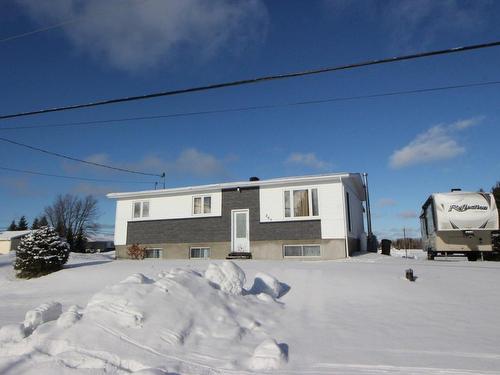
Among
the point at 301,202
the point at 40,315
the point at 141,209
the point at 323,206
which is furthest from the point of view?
the point at 141,209

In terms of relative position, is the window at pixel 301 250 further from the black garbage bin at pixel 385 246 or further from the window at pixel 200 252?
the black garbage bin at pixel 385 246

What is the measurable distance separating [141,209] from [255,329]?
1673cm

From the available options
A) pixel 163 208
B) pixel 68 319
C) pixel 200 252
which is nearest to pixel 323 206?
pixel 200 252

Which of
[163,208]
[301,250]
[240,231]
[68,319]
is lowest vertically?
[68,319]

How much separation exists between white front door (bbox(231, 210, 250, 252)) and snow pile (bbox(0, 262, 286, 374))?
37.8 feet

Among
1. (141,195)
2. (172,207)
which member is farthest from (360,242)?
(141,195)

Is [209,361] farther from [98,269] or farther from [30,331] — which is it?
[98,269]

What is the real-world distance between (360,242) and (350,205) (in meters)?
2.75

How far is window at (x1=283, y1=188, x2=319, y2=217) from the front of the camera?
17.9m

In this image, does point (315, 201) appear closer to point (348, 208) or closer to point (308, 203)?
point (308, 203)

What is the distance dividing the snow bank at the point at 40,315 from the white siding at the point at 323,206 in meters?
12.8

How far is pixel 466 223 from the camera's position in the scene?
604 inches


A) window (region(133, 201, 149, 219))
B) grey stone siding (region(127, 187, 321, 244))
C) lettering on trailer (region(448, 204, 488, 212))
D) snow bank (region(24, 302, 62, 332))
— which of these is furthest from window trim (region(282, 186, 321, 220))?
snow bank (region(24, 302, 62, 332))

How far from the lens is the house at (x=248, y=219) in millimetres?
17531
